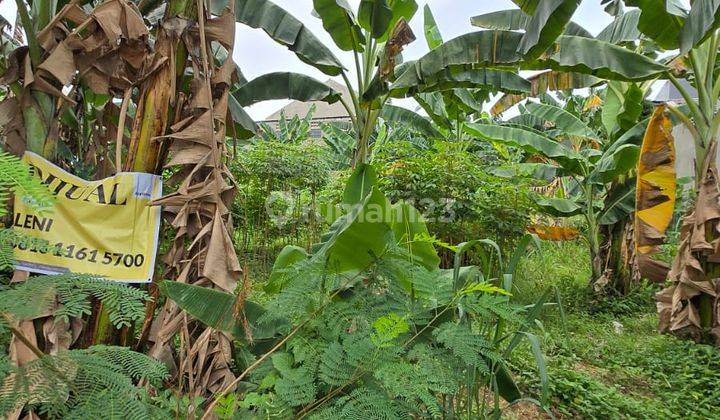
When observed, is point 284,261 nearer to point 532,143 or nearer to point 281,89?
point 281,89

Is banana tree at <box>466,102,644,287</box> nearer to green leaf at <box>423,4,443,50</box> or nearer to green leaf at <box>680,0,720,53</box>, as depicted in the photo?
green leaf at <box>423,4,443,50</box>

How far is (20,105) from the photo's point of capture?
5.14 ft

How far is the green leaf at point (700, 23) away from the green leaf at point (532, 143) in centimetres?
234

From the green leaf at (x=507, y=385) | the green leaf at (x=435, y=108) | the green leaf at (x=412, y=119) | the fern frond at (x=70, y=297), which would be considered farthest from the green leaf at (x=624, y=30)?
the fern frond at (x=70, y=297)

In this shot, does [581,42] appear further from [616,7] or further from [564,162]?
[616,7]

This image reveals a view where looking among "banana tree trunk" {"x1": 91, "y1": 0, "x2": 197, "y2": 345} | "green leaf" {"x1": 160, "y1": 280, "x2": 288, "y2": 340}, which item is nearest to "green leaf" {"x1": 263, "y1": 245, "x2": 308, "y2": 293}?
"green leaf" {"x1": 160, "y1": 280, "x2": 288, "y2": 340}

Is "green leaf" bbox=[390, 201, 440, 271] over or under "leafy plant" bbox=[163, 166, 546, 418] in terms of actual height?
over

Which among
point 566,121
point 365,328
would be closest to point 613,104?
point 566,121

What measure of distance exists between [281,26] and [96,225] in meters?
3.16

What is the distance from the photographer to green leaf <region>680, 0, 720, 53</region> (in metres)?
2.89

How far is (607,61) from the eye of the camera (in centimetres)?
347

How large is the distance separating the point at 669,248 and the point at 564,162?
2596 millimetres

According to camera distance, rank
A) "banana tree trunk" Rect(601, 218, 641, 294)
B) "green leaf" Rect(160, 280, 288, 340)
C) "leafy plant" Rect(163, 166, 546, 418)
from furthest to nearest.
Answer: "banana tree trunk" Rect(601, 218, 641, 294) < "green leaf" Rect(160, 280, 288, 340) < "leafy plant" Rect(163, 166, 546, 418)

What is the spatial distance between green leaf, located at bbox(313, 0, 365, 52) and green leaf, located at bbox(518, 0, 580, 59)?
1.66 m
